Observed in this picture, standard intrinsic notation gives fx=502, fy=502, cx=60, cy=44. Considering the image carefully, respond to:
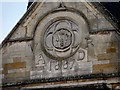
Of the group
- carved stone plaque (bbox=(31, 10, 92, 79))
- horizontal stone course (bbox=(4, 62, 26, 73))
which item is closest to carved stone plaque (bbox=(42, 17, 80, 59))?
carved stone plaque (bbox=(31, 10, 92, 79))

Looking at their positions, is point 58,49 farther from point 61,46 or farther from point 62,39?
point 62,39

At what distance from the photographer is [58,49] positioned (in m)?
16.6

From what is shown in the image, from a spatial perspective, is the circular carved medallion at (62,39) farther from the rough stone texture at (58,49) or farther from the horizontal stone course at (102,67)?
the horizontal stone course at (102,67)

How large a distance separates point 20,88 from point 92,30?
3.08 metres

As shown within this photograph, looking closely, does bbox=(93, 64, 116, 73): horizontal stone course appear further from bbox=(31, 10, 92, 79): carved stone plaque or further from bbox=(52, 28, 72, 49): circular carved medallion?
bbox=(52, 28, 72, 49): circular carved medallion

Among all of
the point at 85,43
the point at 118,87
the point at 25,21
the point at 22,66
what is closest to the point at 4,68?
the point at 22,66

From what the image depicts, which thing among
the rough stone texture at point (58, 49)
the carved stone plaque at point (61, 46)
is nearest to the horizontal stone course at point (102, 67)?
the rough stone texture at point (58, 49)

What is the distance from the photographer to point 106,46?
16.1 metres

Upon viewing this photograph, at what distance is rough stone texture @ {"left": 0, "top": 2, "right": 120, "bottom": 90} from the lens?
1609cm

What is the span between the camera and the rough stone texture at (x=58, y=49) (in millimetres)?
16094

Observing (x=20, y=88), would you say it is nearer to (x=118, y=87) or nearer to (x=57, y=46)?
(x=57, y=46)

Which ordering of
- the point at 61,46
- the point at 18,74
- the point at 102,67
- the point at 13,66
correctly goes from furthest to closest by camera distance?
the point at 13,66
the point at 18,74
the point at 61,46
the point at 102,67

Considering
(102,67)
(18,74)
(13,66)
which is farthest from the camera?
(13,66)

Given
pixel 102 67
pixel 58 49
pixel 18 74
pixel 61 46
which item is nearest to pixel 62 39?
pixel 61 46
